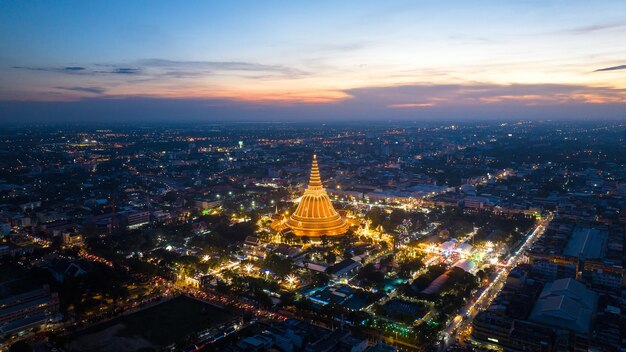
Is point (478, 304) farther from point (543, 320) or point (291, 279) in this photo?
point (291, 279)

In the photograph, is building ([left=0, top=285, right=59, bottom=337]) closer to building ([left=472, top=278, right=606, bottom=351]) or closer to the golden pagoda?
the golden pagoda

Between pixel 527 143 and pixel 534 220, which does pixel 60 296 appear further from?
pixel 527 143

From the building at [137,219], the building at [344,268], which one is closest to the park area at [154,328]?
the building at [344,268]

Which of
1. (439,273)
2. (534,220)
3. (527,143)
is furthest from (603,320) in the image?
(527,143)

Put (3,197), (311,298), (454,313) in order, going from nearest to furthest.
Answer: (454,313) → (311,298) → (3,197)

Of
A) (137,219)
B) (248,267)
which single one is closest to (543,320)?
(248,267)

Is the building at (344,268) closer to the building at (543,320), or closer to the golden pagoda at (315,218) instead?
the golden pagoda at (315,218)
